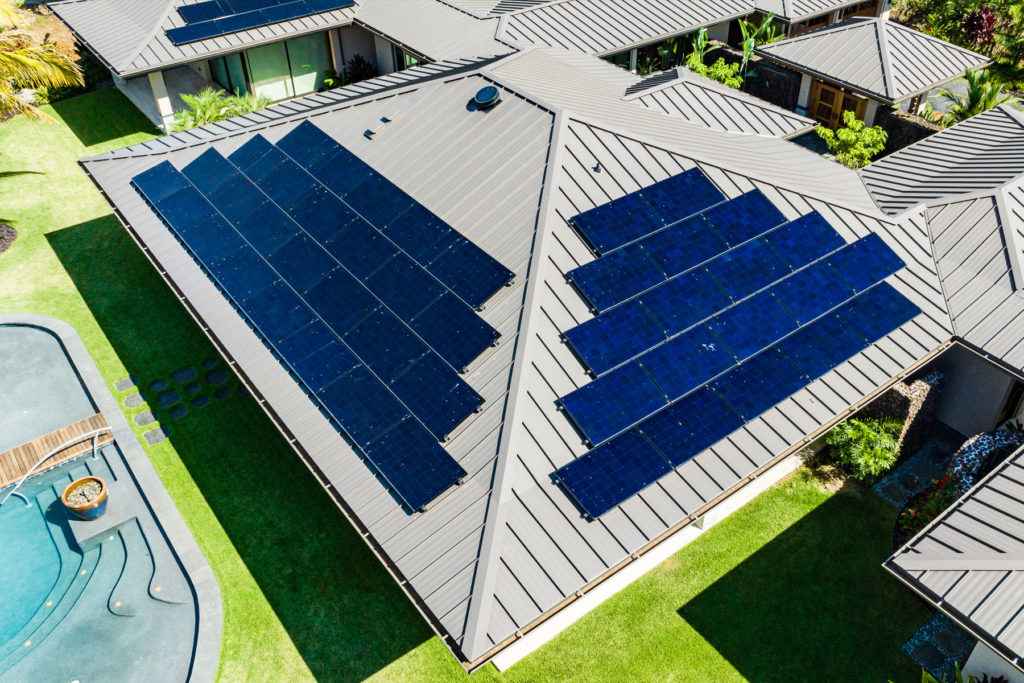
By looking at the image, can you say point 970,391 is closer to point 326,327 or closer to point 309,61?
point 326,327

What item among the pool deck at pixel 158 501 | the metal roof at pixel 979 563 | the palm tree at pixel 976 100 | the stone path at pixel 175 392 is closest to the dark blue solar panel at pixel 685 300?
the metal roof at pixel 979 563

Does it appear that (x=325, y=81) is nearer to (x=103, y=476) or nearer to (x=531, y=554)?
(x=103, y=476)

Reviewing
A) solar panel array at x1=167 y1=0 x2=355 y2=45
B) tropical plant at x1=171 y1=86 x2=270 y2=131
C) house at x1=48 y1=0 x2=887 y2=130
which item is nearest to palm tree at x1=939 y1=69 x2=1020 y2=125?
house at x1=48 y1=0 x2=887 y2=130

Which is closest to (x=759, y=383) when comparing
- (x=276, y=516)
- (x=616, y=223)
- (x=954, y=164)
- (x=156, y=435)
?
(x=616, y=223)

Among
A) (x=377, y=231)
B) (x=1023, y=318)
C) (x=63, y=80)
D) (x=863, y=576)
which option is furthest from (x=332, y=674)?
(x=63, y=80)

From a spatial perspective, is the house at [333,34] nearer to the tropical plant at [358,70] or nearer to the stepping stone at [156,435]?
the tropical plant at [358,70]

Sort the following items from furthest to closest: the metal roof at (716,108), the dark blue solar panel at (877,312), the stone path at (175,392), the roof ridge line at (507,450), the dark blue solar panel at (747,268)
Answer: the metal roof at (716,108) < the stone path at (175,392) < the dark blue solar panel at (877,312) < the dark blue solar panel at (747,268) < the roof ridge line at (507,450)
